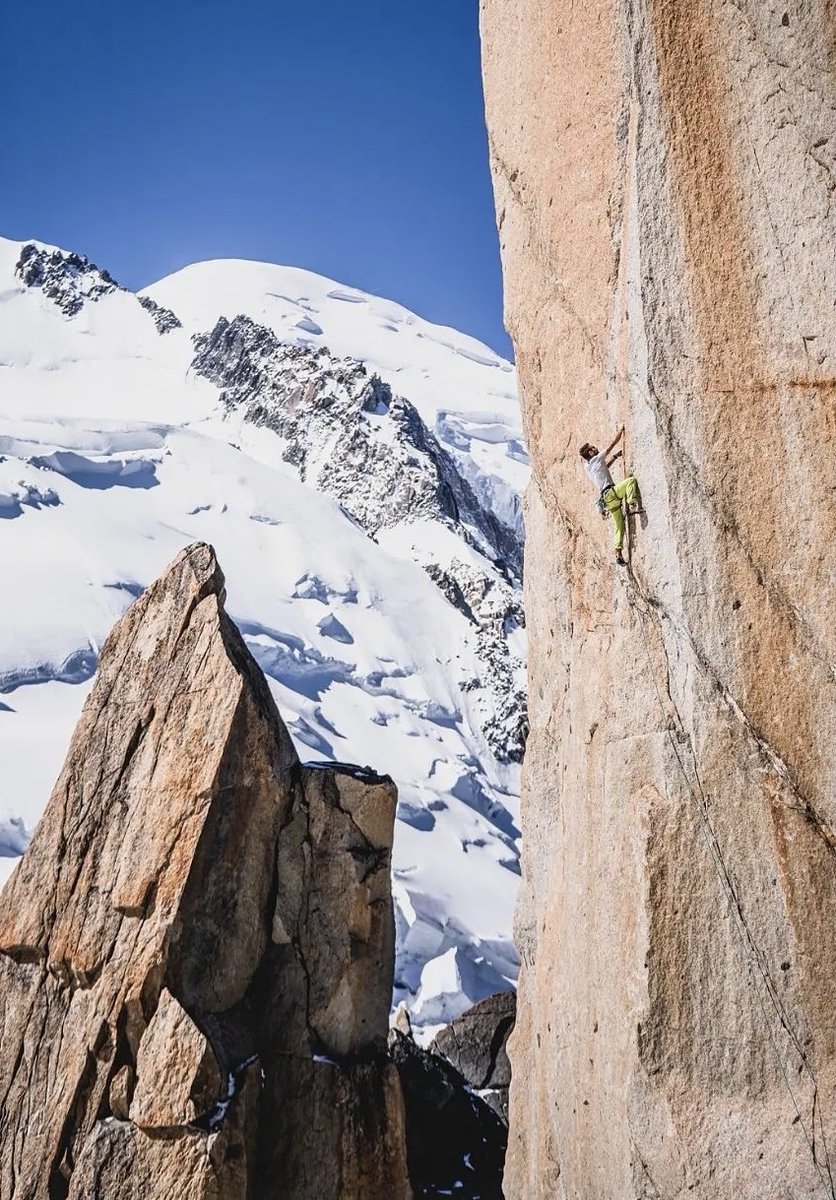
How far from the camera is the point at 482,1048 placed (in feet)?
66.1

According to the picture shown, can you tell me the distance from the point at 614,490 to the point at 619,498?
78mm

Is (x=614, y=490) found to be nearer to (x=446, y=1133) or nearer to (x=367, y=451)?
(x=446, y=1133)

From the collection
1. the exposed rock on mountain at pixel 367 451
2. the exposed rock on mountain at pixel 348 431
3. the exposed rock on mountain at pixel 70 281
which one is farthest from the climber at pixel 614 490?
the exposed rock on mountain at pixel 70 281

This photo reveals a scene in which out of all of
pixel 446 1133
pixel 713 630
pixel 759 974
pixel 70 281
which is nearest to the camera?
pixel 759 974

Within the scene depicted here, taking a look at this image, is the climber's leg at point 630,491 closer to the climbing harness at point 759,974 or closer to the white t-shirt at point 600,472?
the white t-shirt at point 600,472

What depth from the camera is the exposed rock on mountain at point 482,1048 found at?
1978cm

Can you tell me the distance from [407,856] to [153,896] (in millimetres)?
32039

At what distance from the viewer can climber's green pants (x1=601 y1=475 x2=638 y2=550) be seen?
8.47 metres

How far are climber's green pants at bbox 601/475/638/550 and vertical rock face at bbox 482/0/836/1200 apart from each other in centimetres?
10

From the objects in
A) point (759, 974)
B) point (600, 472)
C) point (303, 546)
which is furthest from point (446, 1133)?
point (303, 546)

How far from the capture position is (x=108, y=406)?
86.6m

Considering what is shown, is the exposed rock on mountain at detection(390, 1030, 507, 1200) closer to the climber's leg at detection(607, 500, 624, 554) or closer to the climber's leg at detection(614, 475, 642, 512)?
the climber's leg at detection(607, 500, 624, 554)

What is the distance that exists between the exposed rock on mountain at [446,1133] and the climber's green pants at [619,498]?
9.88m

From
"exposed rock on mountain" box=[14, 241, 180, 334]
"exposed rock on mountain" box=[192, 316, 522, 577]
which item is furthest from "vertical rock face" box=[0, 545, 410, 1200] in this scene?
"exposed rock on mountain" box=[14, 241, 180, 334]
